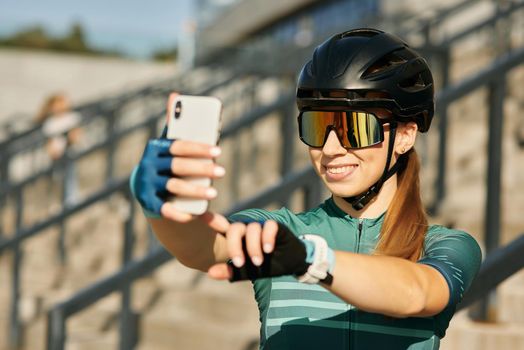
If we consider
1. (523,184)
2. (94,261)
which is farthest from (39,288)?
(523,184)

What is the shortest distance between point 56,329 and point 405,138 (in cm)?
251

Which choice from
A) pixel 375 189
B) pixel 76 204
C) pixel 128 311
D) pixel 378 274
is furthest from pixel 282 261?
pixel 76 204

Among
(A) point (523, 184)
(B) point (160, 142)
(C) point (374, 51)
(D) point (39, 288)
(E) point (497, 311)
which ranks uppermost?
(C) point (374, 51)

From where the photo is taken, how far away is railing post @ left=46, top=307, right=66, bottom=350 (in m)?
4.47

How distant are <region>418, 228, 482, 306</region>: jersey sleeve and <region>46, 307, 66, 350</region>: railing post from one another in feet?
8.32

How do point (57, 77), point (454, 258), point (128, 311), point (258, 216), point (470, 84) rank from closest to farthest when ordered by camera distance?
1. point (454, 258)
2. point (258, 216)
3. point (470, 84)
4. point (128, 311)
5. point (57, 77)

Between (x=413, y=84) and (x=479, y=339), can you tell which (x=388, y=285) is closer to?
(x=413, y=84)

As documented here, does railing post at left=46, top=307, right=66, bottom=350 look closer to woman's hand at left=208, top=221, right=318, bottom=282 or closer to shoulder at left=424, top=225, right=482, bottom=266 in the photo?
shoulder at left=424, top=225, right=482, bottom=266

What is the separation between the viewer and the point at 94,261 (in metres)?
8.35

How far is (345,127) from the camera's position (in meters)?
2.28

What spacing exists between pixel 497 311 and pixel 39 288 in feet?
A: 14.2

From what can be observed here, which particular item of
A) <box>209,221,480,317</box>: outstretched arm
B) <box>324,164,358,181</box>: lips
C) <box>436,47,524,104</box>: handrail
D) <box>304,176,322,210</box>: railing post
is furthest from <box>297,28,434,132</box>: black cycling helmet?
<box>436,47,524,104</box>: handrail

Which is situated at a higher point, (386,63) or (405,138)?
(386,63)

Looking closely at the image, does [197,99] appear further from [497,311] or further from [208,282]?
[208,282]
